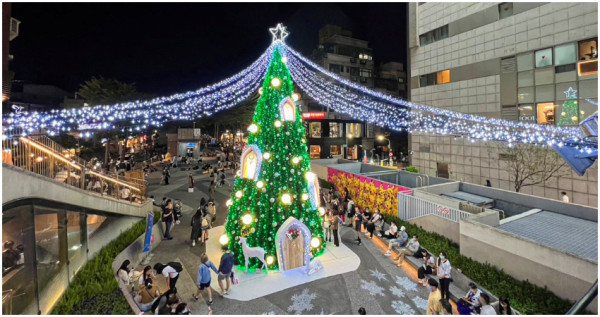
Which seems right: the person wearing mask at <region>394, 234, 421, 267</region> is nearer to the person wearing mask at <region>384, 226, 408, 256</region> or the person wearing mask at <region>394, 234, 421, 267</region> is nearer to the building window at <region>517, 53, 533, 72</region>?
the person wearing mask at <region>384, 226, 408, 256</region>

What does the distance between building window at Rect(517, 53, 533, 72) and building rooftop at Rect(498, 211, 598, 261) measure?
1345 centimetres

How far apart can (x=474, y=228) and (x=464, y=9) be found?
847 inches

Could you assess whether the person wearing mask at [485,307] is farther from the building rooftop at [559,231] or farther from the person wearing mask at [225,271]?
the person wearing mask at [225,271]

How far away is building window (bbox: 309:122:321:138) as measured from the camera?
45.0m

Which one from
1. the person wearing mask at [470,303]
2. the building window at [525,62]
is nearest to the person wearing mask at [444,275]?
the person wearing mask at [470,303]

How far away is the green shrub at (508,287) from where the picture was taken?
7.05 metres

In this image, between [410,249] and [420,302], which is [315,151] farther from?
[420,302]

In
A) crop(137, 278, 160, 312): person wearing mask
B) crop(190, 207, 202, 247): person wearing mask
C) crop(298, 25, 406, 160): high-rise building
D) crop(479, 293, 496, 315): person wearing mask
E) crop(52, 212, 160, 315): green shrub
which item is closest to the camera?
crop(479, 293, 496, 315): person wearing mask

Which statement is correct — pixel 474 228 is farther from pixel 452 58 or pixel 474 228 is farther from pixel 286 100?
pixel 452 58

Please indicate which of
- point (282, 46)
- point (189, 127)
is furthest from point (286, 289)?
point (189, 127)

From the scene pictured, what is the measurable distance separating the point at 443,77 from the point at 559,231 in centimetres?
1906

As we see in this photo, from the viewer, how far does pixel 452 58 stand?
2439cm

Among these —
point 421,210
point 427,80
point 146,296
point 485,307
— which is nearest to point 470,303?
point 485,307

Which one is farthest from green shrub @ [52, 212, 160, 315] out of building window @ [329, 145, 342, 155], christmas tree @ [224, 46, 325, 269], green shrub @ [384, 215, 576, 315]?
building window @ [329, 145, 342, 155]
